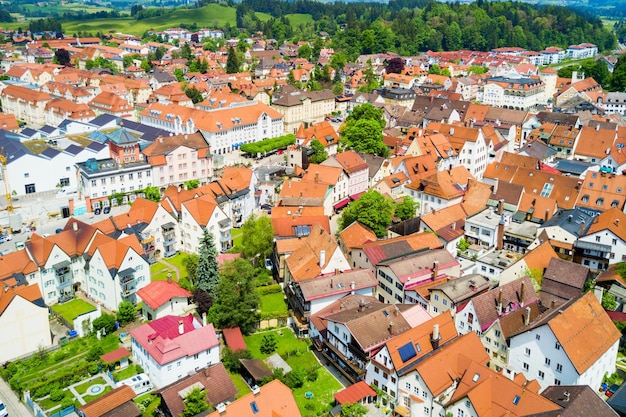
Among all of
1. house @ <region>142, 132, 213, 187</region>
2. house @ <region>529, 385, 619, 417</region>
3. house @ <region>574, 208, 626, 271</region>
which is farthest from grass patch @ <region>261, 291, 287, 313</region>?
house @ <region>142, 132, 213, 187</region>

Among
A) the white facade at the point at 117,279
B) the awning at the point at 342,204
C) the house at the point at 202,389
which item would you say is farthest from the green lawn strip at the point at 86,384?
the awning at the point at 342,204

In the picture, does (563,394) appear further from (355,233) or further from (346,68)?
(346,68)

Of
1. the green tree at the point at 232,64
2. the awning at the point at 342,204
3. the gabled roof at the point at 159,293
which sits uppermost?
the green tree at the point at 232,64

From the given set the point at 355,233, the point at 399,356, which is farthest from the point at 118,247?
Answer: the point at 399,356

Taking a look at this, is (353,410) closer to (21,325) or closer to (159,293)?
(159,293)

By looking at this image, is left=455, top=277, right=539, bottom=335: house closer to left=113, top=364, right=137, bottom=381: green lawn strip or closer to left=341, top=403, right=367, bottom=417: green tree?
left=341, top=403, right=367, bottom=417: green tree

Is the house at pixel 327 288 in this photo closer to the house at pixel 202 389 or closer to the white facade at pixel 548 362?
the house at pixel 202 389
